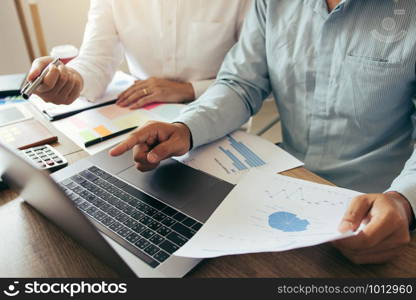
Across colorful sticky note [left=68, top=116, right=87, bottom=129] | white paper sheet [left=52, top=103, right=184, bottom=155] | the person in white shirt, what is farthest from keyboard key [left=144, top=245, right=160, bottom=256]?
the person in white shirt

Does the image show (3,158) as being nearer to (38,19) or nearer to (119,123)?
(119,123)

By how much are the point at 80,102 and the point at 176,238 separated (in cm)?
63

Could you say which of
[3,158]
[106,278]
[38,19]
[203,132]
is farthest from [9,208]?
[38,19]

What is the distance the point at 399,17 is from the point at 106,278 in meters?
0.67

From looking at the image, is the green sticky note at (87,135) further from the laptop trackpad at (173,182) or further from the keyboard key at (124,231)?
the keyboard key at (124,231)

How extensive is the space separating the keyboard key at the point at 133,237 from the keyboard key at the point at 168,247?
0.13 feet

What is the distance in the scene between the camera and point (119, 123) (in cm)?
90

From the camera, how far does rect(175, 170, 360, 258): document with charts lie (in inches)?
18.6

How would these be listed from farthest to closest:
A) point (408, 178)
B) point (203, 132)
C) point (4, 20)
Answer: point (4, 20) < point (203, 132) < point (408, 178)

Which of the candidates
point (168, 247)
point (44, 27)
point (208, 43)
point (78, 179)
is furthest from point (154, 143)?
point (44, 27)

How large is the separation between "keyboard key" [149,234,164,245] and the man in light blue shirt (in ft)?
0.60

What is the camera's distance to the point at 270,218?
54 cm

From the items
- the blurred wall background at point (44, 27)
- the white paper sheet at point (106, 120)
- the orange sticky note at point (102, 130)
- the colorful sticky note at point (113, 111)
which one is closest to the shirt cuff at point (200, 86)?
the white paper sheet at point (106, 120)

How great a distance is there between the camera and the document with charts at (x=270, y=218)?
471 mm
